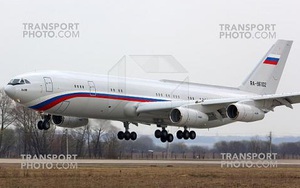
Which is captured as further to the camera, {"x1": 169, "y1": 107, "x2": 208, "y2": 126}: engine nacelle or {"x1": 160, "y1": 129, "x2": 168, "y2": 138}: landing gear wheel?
{"x1": 160, "y1": 129, "x2": 168, "y2": 138}: landing gear wheel

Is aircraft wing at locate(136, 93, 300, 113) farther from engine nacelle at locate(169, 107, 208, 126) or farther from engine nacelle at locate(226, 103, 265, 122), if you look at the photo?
engine nacelle at locate(226, 103, 265, 122)

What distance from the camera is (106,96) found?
6072cm

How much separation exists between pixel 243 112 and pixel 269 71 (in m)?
15.9

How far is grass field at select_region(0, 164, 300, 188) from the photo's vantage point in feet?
138

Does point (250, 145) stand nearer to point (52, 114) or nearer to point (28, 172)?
point (52, 114)

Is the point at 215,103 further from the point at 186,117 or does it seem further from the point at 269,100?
the point at 269,100

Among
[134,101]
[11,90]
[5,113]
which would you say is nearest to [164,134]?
[134,101]

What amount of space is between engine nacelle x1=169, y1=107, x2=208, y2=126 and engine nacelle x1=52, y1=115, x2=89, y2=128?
8342 millimetres

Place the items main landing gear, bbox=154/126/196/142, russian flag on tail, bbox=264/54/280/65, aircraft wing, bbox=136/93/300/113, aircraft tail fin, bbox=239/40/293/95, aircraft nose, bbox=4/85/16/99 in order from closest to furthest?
aircraft nose, bbox=4/85/16/99, aircraft wing, bbox=136/93/300/113, main landing gear, bbox=154/126/196/142, aircraft tail fin, bbox=239/40/293/95, russian flag on tail, bbox=264/54/280/65

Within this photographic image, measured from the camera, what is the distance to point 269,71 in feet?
255

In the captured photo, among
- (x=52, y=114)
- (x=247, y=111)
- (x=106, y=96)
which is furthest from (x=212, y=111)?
(x=52, y=114)

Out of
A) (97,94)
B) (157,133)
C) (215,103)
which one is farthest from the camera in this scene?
(157,133)

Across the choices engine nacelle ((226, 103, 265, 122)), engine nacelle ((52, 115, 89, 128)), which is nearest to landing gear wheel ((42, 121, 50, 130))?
engine nacelle ((52, 115, 89, 128))

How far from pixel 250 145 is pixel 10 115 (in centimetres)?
3162
